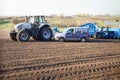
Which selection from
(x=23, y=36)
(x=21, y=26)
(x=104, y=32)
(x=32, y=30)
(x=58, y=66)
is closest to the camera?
(x=58, y=66)

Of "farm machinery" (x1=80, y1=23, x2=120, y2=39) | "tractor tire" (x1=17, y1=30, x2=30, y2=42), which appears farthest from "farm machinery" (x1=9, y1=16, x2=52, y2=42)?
"farm machinery" (x1=80, y1=23, x2=120, y2=39)

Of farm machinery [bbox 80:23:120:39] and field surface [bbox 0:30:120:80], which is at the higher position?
farm machinery [bbox 80:23:120:39]

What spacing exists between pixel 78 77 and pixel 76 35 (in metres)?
9.58

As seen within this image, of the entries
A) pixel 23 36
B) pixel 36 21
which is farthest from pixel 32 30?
pixel 23 36

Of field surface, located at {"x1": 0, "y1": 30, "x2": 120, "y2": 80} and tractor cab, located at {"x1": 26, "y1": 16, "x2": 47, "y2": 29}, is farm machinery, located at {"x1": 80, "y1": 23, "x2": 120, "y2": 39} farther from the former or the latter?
field surface, located at {"x1": 0, "y1": 30, "x2": 120, "y2": 80}

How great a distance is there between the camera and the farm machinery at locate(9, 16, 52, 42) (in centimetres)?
1509

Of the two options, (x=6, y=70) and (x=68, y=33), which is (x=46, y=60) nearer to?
(x=6, y=70)

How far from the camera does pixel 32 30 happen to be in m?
15.6

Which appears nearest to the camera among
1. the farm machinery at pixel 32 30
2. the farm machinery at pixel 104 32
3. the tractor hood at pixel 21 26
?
the farm machinery at pixel 32 30

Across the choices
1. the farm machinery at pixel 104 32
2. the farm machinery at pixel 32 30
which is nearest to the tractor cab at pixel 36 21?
the farm machinery at pixel 32 30

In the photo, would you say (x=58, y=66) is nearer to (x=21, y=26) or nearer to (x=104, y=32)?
(x=21, y=26)

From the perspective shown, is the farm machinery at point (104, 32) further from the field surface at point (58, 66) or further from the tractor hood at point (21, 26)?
the field surface at point (58, 66)

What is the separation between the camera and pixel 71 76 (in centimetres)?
712

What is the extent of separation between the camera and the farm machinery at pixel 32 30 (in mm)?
15086
